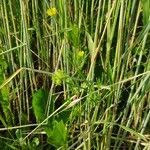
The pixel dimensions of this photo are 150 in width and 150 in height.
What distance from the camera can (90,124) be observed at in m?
0.82

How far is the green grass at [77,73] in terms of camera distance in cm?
79

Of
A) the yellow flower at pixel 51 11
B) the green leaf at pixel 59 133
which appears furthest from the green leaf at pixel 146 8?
the green leaf at pixel 59 133

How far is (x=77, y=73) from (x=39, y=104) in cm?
13

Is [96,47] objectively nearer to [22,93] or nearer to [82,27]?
[82,27]

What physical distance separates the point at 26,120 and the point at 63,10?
33 centimetres

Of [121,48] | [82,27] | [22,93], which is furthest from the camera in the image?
[22,93]

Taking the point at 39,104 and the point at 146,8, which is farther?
the point at 39,104

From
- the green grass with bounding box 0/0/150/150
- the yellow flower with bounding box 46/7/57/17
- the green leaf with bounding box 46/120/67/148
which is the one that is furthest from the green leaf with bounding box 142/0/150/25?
the green leaf with bounding box 46/120/67/148

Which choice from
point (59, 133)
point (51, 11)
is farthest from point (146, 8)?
point (59, 133)

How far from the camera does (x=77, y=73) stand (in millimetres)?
883

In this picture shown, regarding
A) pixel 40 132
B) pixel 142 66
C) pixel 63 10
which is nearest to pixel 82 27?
pixel 63 10

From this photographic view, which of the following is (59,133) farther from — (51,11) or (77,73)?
(51,11)

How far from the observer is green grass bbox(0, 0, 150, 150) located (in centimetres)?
79

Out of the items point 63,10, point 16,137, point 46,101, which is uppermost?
point 63,10
